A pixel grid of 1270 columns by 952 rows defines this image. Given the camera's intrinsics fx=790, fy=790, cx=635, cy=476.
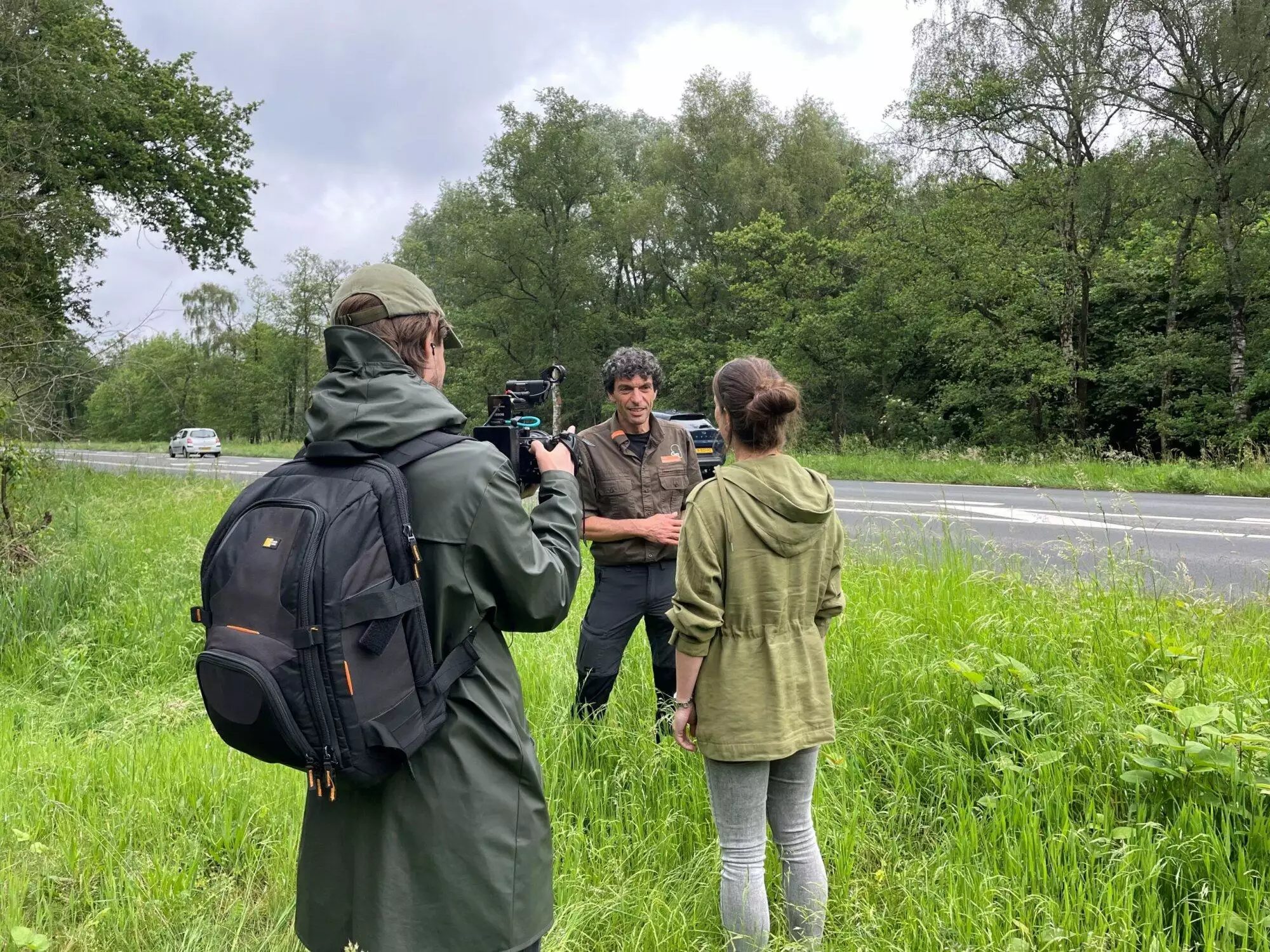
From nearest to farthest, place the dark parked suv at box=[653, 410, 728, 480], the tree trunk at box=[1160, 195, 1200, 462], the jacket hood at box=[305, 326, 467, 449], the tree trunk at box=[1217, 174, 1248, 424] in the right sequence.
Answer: the jacket hood at box=[305, 326, 467, 449]
the dark parked suv at box=[653, 410, 728, 480]
the tree trunk at box=[1217, 174, 1248, 424]
the tree trunk at box=[1160, 195, 1200, 462]

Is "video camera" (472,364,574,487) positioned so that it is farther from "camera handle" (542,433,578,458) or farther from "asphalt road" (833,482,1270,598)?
"asphalt road" (833,482,1270,598)

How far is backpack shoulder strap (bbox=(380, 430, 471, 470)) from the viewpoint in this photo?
1.42 m

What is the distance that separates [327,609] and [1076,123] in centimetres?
2141

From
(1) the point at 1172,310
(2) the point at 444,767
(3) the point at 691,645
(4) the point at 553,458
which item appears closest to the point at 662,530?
(3) the point at 691,645

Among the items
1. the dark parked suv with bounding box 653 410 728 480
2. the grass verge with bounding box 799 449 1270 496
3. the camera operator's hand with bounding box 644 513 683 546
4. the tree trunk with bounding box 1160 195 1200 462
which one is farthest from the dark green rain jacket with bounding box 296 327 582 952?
the tree trunk with bounding box 1160 195 1200 462

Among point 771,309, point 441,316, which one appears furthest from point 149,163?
point 441,316

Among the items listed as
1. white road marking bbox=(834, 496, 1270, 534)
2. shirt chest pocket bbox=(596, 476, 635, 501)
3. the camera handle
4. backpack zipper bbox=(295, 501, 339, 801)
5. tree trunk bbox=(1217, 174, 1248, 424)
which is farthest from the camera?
tree trunk bbox=(1217, 174, 1248, 424)

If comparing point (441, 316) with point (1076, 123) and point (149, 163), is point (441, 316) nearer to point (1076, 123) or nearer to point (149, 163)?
point (149, 163)

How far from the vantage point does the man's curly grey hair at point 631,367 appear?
3480mm

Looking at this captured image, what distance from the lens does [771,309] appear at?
1023 inches

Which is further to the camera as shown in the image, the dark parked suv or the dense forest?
the dense forest

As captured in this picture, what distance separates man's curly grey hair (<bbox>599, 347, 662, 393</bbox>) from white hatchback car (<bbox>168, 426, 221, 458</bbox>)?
3375cm

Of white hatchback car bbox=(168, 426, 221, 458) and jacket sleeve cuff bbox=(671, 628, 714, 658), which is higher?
white hatchback car bbox=(168, 426, 221, 458)

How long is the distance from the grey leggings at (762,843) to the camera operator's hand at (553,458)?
922 mm
